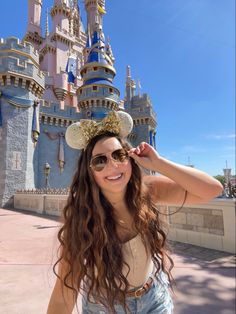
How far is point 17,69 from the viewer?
15.2m

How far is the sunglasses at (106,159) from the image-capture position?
1.26 metres

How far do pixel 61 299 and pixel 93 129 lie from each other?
0.99 m

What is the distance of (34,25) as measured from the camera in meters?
30.1

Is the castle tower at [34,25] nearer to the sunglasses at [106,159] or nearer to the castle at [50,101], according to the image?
the castle at [50,101]

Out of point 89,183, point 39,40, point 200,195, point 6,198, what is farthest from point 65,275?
point 39,40

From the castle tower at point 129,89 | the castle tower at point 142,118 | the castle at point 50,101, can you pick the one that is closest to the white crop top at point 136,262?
the castle at point 50,101

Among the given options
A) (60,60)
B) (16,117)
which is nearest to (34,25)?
(60,60)

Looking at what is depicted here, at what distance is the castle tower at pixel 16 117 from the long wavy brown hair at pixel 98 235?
49.6 ft

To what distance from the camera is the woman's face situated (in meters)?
1.23

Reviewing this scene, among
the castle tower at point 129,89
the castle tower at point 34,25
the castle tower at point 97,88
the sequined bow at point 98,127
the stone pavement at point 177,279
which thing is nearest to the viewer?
the sequined bow at point 98,127

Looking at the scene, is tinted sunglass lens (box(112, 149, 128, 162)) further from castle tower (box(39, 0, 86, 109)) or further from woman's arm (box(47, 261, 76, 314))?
castle tower (box(39, 0, 86, 109))

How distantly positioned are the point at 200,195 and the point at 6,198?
1576cm

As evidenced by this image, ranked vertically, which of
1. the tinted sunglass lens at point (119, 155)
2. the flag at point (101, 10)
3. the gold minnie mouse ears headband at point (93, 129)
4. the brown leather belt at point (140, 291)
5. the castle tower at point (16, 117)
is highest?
the flag at point (101, 10)

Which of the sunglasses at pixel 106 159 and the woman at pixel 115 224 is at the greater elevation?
the sunglasses at pixel 106 159
